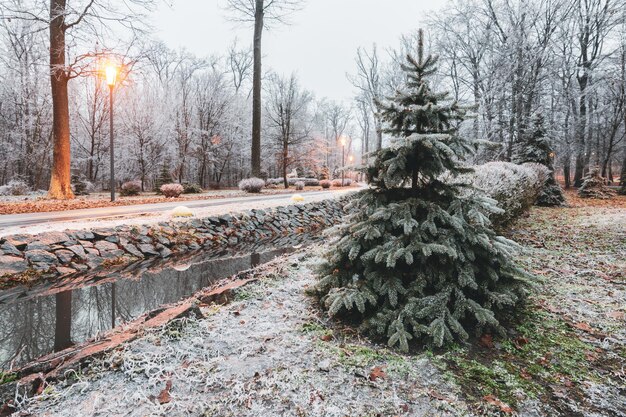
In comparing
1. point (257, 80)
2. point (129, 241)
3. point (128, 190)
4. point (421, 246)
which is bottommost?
point (129, 241)

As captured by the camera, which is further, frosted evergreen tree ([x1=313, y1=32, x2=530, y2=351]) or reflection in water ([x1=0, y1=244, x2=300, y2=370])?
reflection in water ([x1=0, y1=244, x2=300, y2=370])

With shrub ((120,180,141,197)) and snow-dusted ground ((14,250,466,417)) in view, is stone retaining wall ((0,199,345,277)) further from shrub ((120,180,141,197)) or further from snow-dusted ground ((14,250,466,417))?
shrub ((120,180,141,197))

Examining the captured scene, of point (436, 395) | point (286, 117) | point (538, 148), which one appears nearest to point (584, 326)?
point (436, 395)

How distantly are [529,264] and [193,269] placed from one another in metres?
5.55

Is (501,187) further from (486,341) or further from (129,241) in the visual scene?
(129,241)

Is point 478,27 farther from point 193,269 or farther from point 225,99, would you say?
point 225,99

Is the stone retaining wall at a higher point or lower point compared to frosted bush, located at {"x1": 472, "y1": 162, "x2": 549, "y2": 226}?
lower

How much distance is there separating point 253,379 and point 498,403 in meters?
1.53

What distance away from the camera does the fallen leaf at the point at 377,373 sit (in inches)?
85.0

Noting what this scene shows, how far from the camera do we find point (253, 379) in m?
2.10

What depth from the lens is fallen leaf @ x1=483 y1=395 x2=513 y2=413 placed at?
186 centimetres

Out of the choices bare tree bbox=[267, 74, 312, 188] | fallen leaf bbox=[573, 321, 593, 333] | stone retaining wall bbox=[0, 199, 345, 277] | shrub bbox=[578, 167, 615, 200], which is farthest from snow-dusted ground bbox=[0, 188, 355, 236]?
bare tree bbox=[267, 74, 312, 188]

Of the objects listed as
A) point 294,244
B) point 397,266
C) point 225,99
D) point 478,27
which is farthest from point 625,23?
point 225,99

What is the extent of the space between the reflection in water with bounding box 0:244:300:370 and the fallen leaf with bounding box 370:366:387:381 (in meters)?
2.81
